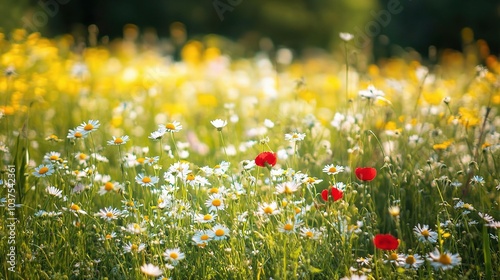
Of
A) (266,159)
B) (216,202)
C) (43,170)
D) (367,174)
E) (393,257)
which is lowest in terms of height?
(43,170)

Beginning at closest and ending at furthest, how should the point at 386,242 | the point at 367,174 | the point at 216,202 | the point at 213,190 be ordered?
the point at 386,242, the point at 367,174, the point at 216,202, the point at 213,190

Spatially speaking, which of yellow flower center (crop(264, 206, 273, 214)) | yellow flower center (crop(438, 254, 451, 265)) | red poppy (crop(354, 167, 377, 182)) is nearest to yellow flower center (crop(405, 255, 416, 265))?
yellow flower center (crop(438, 254, 451, 265))

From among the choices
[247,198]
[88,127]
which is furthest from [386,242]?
[88,127]

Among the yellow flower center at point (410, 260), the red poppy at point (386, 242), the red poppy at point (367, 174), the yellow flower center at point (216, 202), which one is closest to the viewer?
the red poppy at point (386, 242)

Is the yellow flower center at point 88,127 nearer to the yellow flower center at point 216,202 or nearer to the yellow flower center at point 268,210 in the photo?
the yellow flower center at point 216,202

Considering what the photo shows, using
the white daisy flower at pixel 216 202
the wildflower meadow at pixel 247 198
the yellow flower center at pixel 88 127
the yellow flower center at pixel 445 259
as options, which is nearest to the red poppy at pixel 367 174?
the wildflower meadow at pixel 247 198

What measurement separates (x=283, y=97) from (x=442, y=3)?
897 centimetres

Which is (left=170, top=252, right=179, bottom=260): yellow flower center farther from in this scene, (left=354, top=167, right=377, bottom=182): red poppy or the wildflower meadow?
(left=354, top=167, right=377, bottom=182): red poppy

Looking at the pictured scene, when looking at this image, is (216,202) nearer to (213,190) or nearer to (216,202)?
(216,202)

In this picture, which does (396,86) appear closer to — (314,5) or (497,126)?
(497,126)

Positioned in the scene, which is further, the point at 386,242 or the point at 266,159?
the point at 266,159

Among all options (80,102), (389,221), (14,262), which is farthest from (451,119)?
(80,102)

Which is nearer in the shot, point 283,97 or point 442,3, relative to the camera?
point 283,97

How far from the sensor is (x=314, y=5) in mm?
12391
